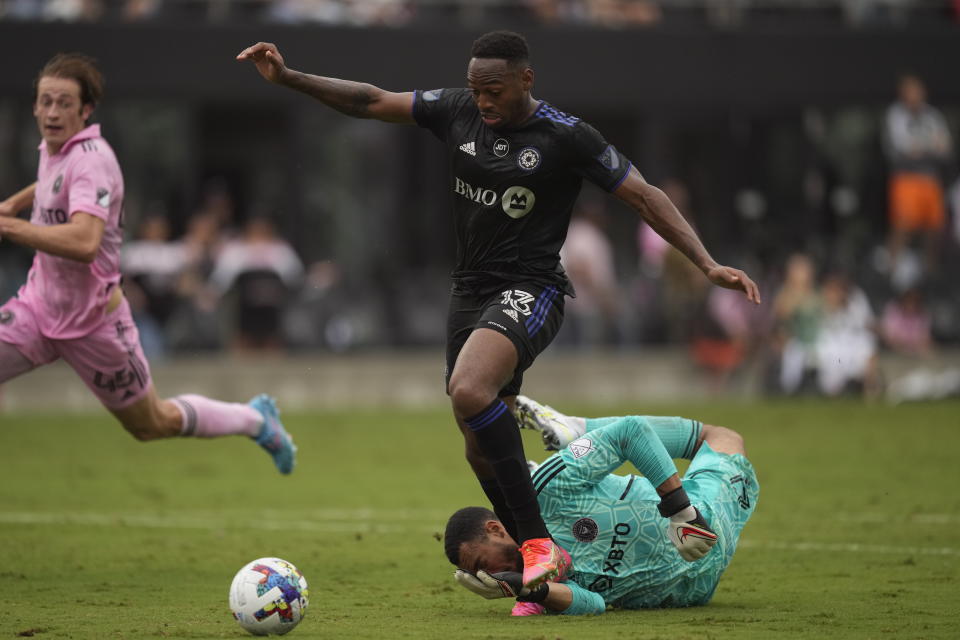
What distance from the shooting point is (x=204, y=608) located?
7.84 meters

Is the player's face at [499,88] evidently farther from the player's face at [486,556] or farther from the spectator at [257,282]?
the spectator at [257,282]

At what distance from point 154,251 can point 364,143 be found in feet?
13.5

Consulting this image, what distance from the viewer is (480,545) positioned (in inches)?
290

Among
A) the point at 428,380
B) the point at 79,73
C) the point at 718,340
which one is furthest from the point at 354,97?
the point at 718,340

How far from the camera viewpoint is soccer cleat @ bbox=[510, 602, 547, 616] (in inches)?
301

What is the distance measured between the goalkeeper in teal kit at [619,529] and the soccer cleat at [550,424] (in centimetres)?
35

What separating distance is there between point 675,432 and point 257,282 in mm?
13697

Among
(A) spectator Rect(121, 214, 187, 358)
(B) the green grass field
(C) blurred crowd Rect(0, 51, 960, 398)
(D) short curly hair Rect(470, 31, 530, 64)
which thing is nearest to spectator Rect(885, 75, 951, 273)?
(C) blurred crowd Rect(0, 51, 960, 398)

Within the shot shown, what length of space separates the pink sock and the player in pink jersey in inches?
15.0

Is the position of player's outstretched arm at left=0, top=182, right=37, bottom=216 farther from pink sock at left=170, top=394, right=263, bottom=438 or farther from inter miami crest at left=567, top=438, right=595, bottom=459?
inter miami crest at left=567, top=438, right=595, bottom=459

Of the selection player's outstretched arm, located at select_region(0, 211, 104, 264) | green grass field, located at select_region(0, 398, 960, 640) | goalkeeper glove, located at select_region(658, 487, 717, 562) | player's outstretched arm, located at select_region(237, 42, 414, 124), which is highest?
player's outstretched arm, located at select_region(237, 42, 414, 124)

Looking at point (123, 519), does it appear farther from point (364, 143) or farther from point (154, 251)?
point (364, 143)

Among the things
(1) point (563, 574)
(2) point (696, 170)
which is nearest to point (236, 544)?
(1) point (563, 574)

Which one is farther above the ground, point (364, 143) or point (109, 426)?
point (364, 143)
